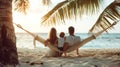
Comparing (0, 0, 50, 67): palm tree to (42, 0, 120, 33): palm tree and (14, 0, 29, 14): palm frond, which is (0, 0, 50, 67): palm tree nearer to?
(42, 0, 120, 33): palm tree

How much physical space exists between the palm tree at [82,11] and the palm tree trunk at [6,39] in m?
3.45

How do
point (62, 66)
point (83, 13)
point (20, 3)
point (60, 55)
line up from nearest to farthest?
point (62, 66)
point (60, 55)
point (83, 13)
point (20, 3)

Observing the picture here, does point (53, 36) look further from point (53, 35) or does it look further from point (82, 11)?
point (82, 11)

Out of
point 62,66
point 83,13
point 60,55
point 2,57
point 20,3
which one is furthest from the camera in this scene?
point 20,3

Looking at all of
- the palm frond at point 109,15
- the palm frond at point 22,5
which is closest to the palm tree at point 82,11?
the palm frond at point 109,15

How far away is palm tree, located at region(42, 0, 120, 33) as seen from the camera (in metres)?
7.54

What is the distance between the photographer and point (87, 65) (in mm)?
5438

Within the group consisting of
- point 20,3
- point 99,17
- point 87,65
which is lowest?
point 87,65

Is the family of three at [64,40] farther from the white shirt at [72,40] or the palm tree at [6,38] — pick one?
the palm tree at [6,38]

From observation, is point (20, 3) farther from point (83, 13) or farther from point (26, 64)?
point (26, 64)

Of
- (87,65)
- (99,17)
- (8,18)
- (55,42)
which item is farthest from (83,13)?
(8,18)

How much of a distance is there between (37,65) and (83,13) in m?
2.68

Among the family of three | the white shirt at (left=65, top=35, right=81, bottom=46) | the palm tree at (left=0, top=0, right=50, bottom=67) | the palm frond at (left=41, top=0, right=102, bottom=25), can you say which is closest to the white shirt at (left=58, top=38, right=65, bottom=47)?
the family of three

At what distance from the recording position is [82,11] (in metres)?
7.81
